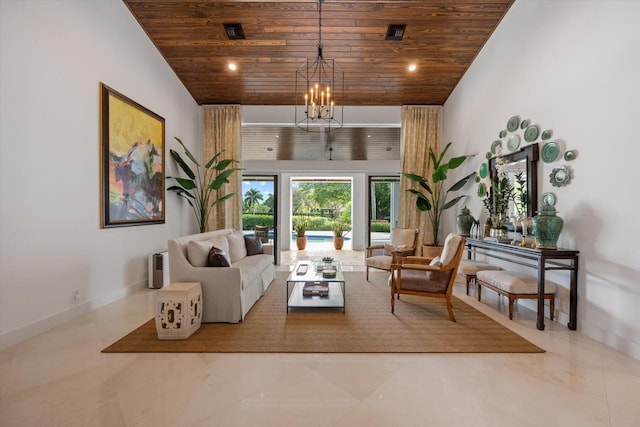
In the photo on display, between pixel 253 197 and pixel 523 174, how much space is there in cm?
517

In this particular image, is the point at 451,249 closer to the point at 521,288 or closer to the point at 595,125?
the point at 521,288

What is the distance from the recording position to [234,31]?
181 inches

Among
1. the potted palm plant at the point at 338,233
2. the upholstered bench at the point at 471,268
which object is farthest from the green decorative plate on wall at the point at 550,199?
the potted palm plant at the point at 338,233

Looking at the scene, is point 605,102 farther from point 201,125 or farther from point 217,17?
point 201,125

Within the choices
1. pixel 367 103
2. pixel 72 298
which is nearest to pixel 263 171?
pixel 367 103

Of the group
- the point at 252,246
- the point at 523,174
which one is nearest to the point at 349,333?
the point at 252,246

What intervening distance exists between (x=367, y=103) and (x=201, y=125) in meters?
3.65

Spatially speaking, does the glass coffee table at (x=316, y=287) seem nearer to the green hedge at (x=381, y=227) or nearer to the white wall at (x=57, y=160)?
the white wall at (x=57, y=160)

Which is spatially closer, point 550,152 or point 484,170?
point 550,152

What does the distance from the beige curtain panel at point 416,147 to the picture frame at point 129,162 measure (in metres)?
4.74

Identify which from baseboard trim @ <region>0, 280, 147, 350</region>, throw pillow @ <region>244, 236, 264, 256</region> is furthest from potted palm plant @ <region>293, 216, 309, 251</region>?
baseboard trim @ <region>0, 280, 147, 350</region>

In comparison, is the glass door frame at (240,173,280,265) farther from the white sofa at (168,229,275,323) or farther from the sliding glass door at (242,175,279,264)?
the white sofa at (168,229,275,323)

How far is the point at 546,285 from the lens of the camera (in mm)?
3365

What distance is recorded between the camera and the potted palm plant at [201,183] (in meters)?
→ 5.59
